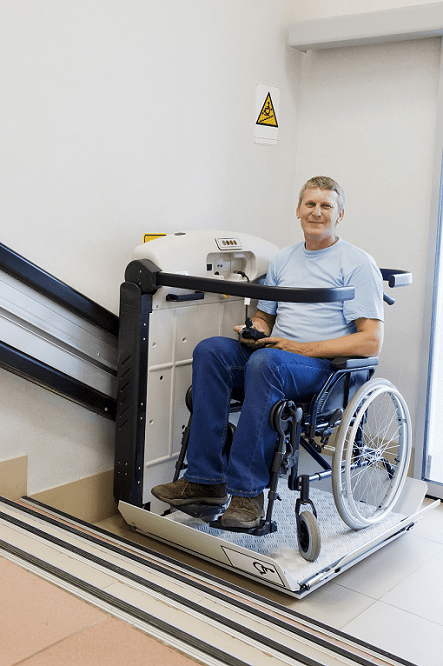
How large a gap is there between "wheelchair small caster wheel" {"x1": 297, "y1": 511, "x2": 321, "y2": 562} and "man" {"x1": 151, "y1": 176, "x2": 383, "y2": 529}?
0.17 metres

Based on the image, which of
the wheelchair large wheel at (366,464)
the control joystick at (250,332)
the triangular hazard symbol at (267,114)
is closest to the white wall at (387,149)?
the triangular hazard symbol at (267,114)

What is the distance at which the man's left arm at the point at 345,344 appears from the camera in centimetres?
274

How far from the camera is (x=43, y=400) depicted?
2744mm

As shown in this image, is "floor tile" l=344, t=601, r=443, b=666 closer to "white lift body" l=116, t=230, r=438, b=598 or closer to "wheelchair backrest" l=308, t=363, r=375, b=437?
"white lift body" l=116, t=230, r=438, b=598

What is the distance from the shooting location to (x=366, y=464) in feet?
9.52

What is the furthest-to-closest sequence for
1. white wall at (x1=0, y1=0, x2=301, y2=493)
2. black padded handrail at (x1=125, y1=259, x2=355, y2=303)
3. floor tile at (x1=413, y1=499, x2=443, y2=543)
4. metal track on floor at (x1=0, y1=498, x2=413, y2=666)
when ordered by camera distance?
floor tile at (x1=413, y1=499, x2=443, y2=543), white wall at (x1=0, y1=0, x2=301, y2=493), black padded handrail at (x1=125, y1=259, x2=355, y2=303), metal track on floor at (x1=0, y1=498, x2=413, y2=666)

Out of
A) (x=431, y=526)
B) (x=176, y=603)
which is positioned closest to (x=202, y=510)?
(x=176, y=603)

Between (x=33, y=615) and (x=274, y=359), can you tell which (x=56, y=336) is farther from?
(x=33, y=615)

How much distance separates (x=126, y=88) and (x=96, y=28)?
0.26 meters

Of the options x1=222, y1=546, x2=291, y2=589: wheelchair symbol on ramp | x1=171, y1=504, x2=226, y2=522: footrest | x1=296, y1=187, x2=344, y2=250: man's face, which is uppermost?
x1=296, y1=187, x2=344, y2=250: man's face

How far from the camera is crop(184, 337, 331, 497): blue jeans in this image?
8.14 ft

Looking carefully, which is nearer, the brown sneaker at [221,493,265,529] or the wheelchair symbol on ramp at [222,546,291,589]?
the wheelchair symbol on ramp at [222,546,291,589]

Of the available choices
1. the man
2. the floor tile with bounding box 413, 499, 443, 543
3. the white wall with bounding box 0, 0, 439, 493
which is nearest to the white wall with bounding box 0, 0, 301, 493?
the white wall with bounding box 0, 0, 439, 493

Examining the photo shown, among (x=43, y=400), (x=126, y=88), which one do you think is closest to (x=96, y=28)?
(x=126, y=88)
